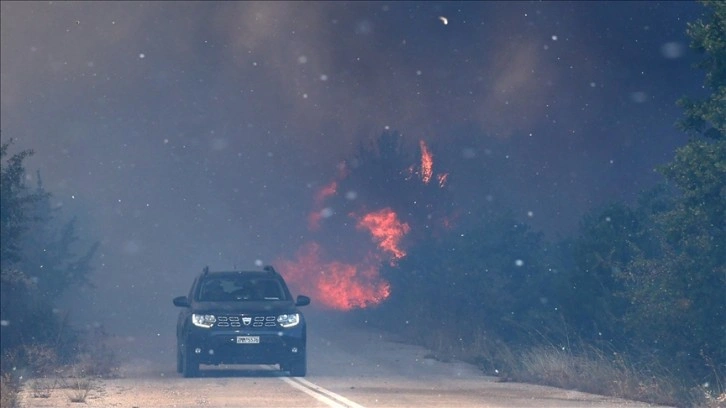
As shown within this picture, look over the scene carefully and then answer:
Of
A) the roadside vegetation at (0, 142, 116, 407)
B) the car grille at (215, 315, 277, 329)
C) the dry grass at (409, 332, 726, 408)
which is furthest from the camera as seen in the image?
the car grille at (215, 315, 277, 329)

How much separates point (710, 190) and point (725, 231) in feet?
2.67

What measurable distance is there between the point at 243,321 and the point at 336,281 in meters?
37.1

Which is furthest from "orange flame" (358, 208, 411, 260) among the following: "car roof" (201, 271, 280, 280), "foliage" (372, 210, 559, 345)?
"car roof" (201, 271, 280, 280)

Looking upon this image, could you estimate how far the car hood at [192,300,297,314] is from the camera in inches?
781

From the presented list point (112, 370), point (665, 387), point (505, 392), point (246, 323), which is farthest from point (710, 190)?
point (112, 370)

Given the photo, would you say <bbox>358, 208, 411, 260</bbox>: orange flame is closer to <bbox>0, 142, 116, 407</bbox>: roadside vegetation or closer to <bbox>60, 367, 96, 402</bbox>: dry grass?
<bbox>0, 142, 116, 407</bbox>: roadside vegetation

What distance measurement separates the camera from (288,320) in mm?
20062

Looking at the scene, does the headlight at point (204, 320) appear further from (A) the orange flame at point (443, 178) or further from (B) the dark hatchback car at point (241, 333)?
(A) the orange flame at point (443, 178)

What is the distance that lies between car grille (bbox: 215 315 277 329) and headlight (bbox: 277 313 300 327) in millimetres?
115

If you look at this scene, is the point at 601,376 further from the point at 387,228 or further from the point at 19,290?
the point at 387,228

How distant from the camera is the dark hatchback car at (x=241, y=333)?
64.0 ft

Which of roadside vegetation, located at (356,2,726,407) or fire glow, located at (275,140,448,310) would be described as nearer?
roadside vegetation, located at (356,2,726,407)

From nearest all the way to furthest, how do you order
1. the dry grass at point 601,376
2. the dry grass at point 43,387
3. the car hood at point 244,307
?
the dry grass at point 601,376, the dry grass at point 43,387, the car hood at point 244,307

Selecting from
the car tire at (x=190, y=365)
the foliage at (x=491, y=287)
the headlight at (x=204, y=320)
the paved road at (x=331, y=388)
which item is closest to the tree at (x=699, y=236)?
the paved road at (x=331, y=388)
